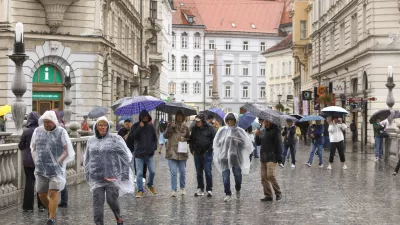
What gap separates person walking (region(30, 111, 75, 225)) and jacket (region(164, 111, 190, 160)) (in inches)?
164

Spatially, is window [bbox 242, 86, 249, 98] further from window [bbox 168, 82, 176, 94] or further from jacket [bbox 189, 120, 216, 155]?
jacket [bbox 189, 120, 216, 155]

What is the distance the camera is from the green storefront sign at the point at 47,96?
36125mm

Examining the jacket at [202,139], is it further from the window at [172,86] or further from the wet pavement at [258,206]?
the window at [172,86]

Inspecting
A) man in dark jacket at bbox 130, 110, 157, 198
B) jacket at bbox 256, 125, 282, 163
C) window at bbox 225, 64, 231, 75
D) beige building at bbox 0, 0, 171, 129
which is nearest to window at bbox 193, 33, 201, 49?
window at bbox 225, 64, 231, 75

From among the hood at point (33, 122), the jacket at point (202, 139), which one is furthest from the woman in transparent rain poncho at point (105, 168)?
the jacket at point (202, 139)

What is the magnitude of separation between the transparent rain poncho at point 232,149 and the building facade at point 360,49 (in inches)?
878

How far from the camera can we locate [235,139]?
15328 mm

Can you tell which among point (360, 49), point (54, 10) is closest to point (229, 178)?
point (54, 10)

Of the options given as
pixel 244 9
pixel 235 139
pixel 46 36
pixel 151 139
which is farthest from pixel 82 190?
pixel 244 9

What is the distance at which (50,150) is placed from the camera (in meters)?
11.7

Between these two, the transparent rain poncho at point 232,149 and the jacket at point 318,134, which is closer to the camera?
the transparent rain poncho at point 232,149

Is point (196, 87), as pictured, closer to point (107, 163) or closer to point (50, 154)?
point (50, 154)

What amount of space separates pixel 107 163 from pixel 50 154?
61.5 inches

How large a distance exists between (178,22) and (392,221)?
96682mm
